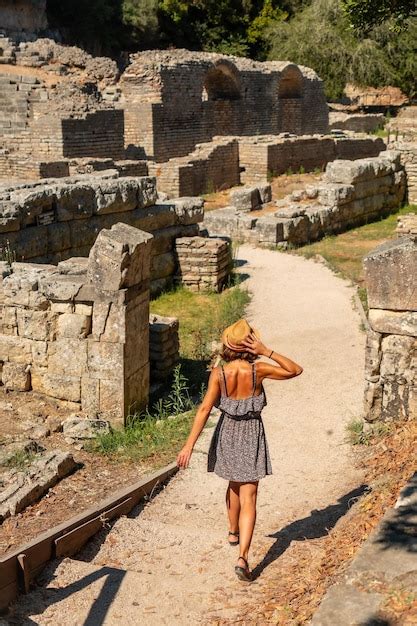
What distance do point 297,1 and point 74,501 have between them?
39.7m

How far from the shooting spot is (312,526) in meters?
5.78

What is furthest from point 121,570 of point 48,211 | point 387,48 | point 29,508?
point 387,48

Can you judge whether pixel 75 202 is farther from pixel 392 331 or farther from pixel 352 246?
pixel 352 246

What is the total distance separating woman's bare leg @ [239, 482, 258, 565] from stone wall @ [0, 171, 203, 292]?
18.5 ft

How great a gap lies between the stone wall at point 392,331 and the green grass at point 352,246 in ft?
21.9

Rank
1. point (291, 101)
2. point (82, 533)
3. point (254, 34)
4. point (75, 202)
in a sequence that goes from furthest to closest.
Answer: point (254, 34)
point (291, 101)
point (75, 202)
point (82, 533)

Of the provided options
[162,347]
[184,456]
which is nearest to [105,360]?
[162,347]

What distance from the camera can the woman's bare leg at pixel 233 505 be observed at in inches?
207

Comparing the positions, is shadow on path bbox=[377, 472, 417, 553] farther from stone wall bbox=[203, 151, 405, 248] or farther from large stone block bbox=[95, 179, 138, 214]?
stone wall bbox=[203, 151, 405, 248]

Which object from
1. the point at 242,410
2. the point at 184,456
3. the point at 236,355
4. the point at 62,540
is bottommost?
the point at 62,540

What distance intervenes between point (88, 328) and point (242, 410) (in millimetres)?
2953

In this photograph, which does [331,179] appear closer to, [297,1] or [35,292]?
[35,292]

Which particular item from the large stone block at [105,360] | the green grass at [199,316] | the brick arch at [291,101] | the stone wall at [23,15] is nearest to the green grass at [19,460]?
the large stone block at [105,360]

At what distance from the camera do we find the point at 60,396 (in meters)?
7.96
